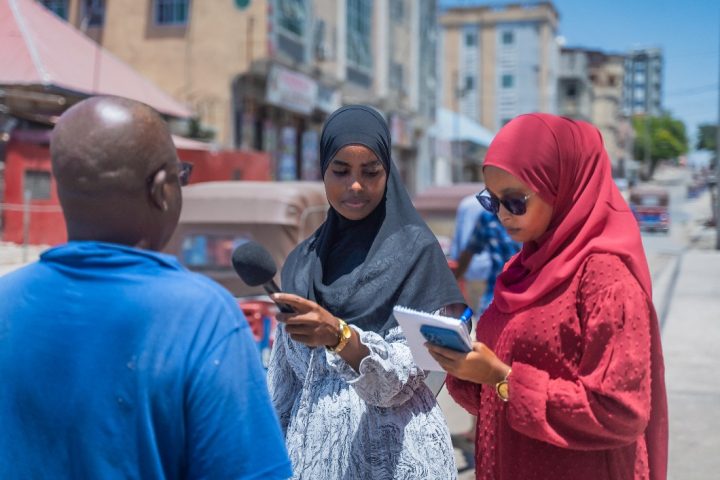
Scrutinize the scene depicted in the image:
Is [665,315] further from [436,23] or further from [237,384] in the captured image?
[436,23]

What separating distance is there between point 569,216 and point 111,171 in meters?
1.04

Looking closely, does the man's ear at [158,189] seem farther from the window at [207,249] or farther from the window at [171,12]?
the window at [171,12]

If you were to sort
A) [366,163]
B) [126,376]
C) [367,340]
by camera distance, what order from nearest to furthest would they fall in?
1. [126,376]
2. [367,340]
3. [366,163]

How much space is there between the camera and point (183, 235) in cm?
707

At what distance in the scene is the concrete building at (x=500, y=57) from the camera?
54.8 meters

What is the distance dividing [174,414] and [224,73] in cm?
1739

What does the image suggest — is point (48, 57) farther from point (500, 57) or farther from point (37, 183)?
point (500, 57)

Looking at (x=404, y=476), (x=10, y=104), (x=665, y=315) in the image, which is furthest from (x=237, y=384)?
(x=10, y=104)

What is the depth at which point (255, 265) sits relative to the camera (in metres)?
1.69

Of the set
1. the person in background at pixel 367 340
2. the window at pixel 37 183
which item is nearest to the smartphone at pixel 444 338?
the person in background at pixel 367 340

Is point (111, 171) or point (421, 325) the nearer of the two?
point (111, 171)

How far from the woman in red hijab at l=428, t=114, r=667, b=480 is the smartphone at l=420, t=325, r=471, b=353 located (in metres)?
0.02

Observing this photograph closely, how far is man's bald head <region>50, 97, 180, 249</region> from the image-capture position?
126 centimetres

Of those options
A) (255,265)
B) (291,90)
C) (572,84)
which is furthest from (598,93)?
(255,265)
